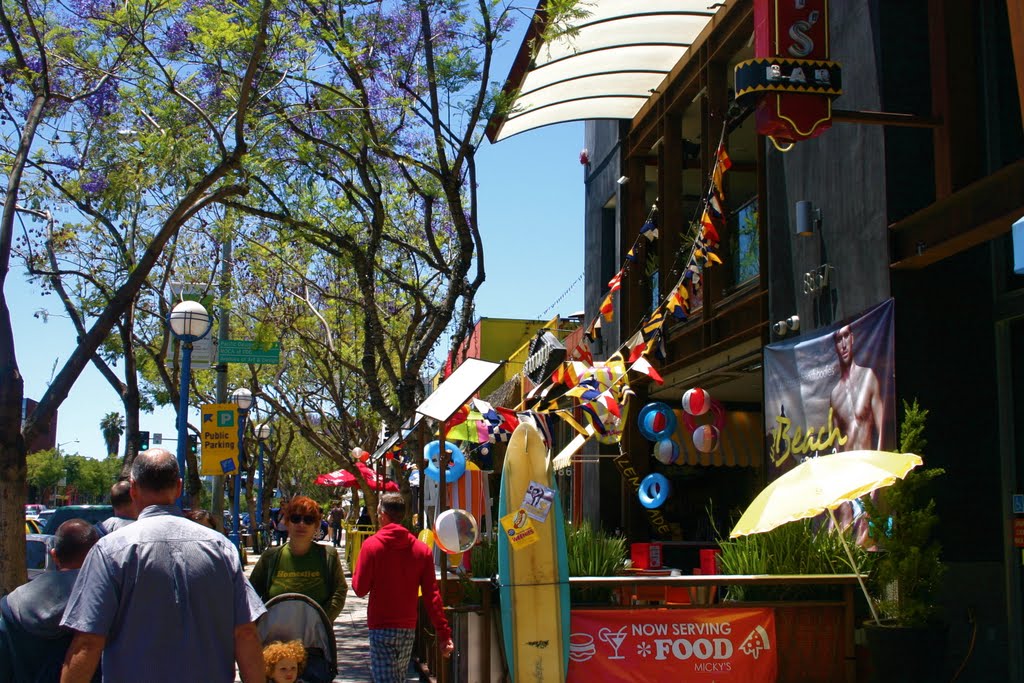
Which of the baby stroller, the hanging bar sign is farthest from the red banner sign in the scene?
the hanging bar sign

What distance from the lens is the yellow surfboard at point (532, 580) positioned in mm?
7953

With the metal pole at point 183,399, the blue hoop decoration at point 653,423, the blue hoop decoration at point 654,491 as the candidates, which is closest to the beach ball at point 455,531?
the blue hoop decoration at point 654,491

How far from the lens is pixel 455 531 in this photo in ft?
27.8

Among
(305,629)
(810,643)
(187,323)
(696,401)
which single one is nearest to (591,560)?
(810,643)

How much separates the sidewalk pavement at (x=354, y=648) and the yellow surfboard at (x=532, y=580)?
1416mm

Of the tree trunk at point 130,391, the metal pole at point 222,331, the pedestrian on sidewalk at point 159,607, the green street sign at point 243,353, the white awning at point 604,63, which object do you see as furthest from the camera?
the metal pole at point 222,331

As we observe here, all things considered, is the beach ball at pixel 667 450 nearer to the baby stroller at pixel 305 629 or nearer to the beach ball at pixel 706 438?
the beach ball at pixel 706 438

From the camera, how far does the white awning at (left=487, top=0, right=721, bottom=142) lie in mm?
14438

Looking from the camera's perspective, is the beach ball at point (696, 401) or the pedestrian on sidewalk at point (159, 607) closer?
the pedestrian on sidewalk at point (159, 607)

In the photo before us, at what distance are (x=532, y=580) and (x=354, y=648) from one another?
6.84 metres

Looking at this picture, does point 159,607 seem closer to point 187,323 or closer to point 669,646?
point 669,646

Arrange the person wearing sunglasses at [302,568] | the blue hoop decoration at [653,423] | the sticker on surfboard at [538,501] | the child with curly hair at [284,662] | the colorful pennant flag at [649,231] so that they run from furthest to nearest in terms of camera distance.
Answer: the colorful pennant flag at [649,231] → the blue hoop decoration at [653,423] → the sticker on surfboard at [538,501] → the person wearing sunglasses at [302,568] → the child with curly hair at [284,662]

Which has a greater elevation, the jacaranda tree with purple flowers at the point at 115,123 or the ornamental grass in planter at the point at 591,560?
the jacaranda tree with purple flowers at the point at 115,123

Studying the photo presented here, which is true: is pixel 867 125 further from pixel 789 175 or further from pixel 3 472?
pixel 3 472
